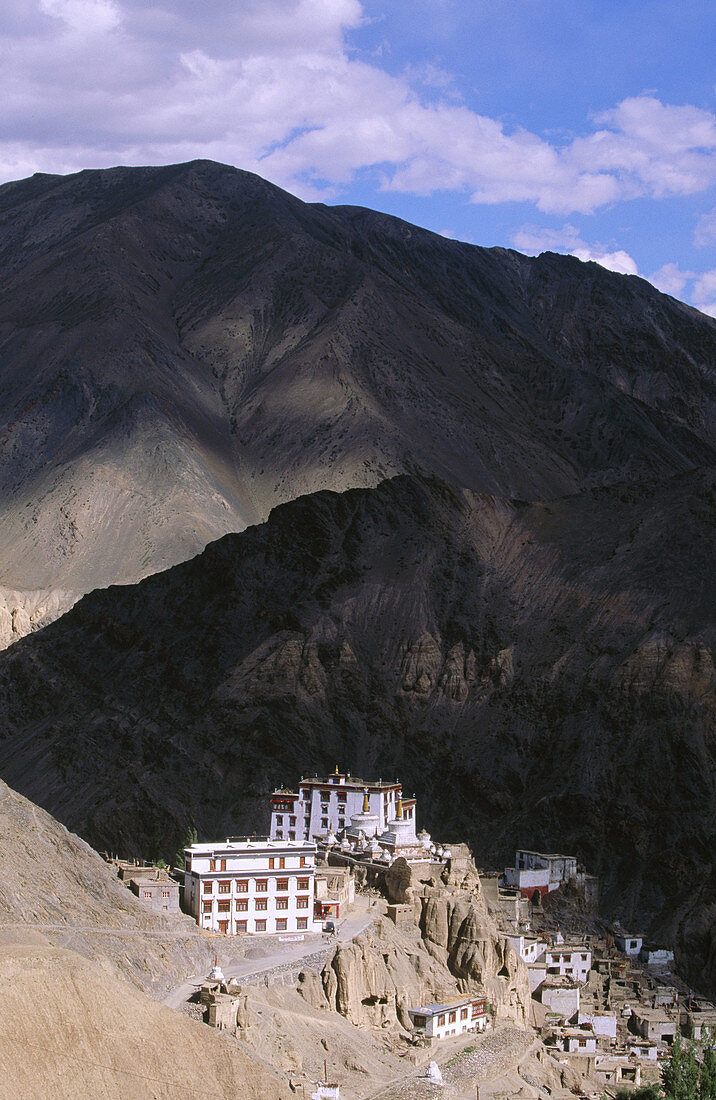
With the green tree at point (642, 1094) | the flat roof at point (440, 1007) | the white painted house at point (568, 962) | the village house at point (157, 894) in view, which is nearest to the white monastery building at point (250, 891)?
the village house at point (157, 894)

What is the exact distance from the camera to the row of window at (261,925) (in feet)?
206

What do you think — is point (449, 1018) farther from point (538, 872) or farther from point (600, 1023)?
point (538, 872)

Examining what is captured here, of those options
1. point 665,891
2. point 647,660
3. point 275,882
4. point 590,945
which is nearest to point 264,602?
point 647,660

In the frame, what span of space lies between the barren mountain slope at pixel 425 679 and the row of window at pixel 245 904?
160 ft

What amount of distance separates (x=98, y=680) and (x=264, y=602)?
1383 cm

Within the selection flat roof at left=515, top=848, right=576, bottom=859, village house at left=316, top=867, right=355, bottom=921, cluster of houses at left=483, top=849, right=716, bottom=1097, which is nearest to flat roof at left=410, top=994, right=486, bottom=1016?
village house at left=316, top=867, right=355, bottom=921

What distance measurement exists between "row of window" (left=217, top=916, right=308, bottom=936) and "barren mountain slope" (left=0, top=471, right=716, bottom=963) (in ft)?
160

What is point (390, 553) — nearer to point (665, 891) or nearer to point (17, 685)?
point (17, 685)

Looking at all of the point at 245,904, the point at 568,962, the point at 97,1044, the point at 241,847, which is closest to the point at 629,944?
the point at 568,962

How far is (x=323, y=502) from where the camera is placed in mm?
151000

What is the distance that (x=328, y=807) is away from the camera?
8994cm

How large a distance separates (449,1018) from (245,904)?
787cm

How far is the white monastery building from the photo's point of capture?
62.8 m

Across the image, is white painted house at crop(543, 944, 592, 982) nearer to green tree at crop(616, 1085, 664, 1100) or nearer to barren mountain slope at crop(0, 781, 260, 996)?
green tree at crop(616, 1085, 664, 1100)
